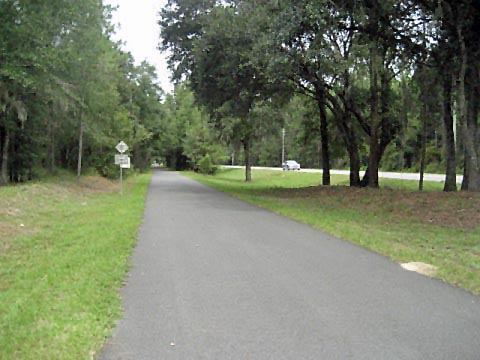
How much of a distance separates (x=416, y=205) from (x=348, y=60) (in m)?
7.93

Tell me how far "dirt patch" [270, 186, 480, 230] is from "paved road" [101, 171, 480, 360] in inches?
198

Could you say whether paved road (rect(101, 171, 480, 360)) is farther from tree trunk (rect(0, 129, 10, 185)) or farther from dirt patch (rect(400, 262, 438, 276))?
tree trunk (rect(0, 129, 10, 185))

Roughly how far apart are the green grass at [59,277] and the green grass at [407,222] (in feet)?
16.0

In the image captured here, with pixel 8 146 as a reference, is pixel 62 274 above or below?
below

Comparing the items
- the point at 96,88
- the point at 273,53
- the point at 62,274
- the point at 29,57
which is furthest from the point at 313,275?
the point at 96,88

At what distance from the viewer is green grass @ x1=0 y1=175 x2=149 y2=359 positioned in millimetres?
4371

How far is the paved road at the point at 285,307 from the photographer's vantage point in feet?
14.0

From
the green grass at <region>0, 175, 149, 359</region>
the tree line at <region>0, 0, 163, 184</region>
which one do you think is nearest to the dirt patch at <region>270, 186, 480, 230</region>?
the green grass at <region>0, 175, 149, 359</region>

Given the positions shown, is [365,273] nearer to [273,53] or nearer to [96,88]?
[273,53]

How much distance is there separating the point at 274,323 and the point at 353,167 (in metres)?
21.3

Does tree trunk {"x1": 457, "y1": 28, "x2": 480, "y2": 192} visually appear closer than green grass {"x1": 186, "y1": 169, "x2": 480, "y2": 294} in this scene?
No

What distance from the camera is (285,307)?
5.46 m

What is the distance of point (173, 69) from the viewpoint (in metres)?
27.0

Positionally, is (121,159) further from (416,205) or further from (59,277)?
(59,277)
